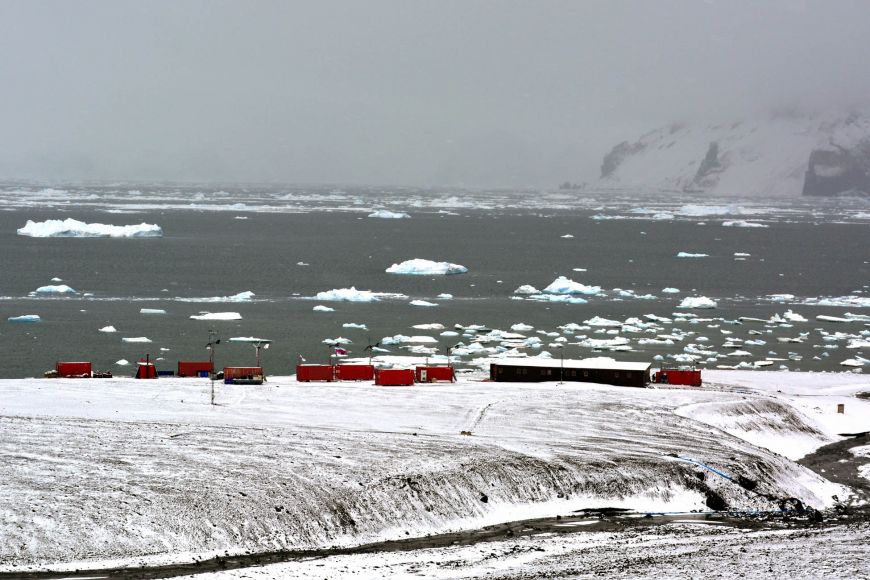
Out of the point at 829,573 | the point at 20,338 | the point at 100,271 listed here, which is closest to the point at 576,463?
the point at 829,573

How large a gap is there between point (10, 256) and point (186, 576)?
11282 centimetres

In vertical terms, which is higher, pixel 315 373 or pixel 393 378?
pixel 393 378

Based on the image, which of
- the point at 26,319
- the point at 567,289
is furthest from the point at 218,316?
the point at 567,289

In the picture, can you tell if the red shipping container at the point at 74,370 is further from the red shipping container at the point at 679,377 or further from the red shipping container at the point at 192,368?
the red shipping container at the point at 679,377

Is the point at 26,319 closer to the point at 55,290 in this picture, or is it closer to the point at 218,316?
the point at 218,316

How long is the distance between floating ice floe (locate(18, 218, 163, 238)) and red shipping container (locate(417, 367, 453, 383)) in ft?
335

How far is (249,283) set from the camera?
115188 mm

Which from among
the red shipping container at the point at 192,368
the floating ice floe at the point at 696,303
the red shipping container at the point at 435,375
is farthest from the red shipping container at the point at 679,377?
the floating ice floe at the point at 696,303

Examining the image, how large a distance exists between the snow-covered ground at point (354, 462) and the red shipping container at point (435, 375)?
2.55 meters

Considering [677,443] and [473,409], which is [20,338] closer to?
[473,409]

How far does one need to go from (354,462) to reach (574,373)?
21.8 m

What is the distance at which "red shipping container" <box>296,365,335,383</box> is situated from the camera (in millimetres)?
59469

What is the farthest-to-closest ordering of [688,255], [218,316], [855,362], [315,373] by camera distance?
[688,255] → [218,316] → [855,362] → [315,373]

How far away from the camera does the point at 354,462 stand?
42250 mm
